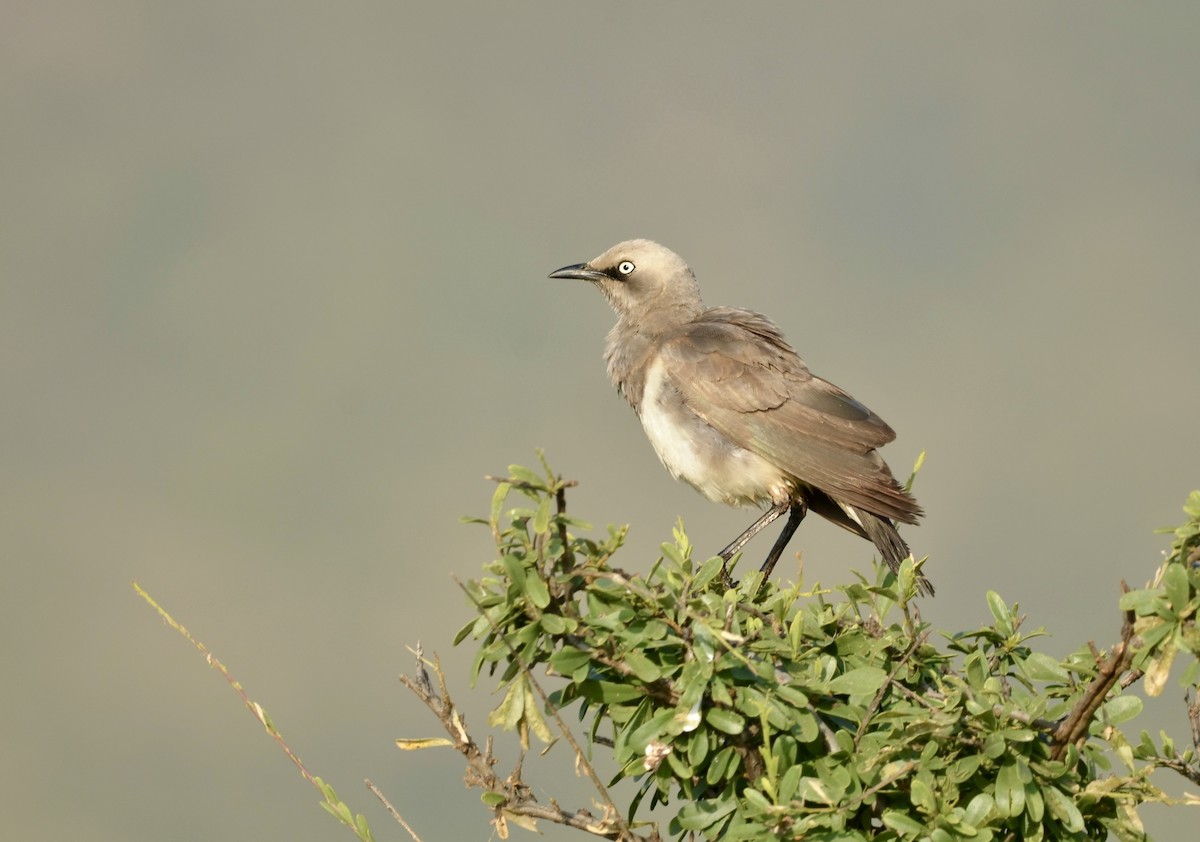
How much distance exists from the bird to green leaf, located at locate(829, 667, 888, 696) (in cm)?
242

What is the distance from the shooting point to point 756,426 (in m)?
6.06

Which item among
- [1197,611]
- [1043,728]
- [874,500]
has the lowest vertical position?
[1043,728]

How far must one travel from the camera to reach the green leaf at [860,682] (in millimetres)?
2994

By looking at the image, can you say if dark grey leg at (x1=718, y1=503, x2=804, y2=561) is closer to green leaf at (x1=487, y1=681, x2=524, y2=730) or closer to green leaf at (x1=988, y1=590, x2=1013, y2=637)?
green leaf at (x1=988, y1=590, x2=1013, y2=637)

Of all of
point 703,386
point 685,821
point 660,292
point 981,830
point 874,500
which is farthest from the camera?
point 660,292

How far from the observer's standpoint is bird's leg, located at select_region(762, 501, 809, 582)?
20.5 ft

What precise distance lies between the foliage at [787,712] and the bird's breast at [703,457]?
2.94 meters

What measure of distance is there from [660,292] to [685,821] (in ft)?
14.7

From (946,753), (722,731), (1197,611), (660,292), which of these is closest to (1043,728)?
(946,753)

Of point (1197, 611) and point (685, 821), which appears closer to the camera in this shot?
point (1197, 611)

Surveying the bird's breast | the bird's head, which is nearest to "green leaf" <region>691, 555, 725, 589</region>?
the bird's breast

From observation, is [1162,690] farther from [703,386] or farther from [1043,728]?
[703,386]

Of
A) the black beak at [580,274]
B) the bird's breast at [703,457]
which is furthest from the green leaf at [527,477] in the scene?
the black beak at [580,274]

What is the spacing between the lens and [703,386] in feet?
20.2
